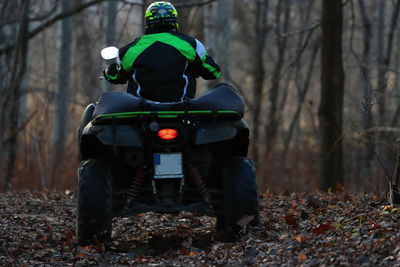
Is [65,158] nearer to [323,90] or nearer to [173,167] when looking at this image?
[323,90]

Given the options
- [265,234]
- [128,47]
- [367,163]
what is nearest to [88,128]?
[128,47]

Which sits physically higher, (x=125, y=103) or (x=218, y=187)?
(x=125, y=103)

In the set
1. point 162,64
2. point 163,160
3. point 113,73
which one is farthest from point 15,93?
point 163,160

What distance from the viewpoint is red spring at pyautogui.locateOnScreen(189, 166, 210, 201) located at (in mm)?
7727

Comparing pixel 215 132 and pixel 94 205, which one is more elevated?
pixel 215 132

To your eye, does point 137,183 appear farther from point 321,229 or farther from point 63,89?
point 63,89

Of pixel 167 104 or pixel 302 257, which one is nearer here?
pixel 302 257

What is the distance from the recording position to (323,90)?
12.4 meters

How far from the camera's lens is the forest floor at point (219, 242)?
6340 mm

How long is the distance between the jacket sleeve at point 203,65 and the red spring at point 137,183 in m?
1.13

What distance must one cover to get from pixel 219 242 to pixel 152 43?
6.13ft

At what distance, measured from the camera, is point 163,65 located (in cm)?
791

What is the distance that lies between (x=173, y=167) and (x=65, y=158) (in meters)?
9.50

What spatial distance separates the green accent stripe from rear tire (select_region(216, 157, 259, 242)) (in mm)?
1100
